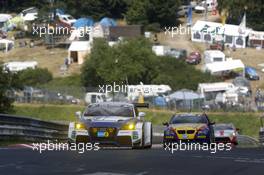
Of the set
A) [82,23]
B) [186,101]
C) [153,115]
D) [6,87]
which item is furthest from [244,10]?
[6,87]

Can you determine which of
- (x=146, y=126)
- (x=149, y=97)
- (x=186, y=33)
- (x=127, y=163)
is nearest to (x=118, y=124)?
(x=146, y=126)

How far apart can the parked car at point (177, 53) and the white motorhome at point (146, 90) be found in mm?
11238

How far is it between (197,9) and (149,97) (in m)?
49.7

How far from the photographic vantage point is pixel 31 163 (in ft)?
53.0

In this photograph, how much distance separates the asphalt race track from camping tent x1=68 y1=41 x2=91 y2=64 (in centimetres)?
7167

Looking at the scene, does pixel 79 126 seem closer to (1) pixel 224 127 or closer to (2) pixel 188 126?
(2) pixel 188 126

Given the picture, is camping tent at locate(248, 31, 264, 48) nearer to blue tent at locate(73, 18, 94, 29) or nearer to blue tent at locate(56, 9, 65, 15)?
blue tent at locate(73, 18, 94, 29)

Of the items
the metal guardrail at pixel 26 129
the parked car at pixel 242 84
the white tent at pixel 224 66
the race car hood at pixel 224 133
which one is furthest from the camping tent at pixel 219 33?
the metal guardrail at pixel 26 129

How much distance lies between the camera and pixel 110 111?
80.9ft

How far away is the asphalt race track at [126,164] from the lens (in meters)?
14.9

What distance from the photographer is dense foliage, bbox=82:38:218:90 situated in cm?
8050

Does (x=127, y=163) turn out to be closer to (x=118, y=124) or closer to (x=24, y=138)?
(x=118, y=124)

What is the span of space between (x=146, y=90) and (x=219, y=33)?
22771 millimetres

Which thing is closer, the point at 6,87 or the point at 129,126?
the point at 129,126
